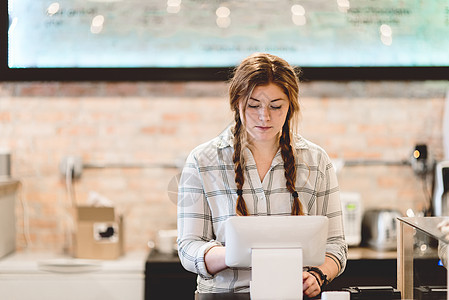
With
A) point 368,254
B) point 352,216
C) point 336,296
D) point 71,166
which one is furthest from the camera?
point 71,166

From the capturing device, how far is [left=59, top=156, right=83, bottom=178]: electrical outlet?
3.29 meters

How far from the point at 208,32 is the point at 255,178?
157 cm

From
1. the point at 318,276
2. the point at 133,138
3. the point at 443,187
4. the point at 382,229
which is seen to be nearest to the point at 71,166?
the point at 133,138

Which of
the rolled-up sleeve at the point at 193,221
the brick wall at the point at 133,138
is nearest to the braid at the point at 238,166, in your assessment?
the rolled-up sleeve at the point at 193,221

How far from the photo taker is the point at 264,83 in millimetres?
1916

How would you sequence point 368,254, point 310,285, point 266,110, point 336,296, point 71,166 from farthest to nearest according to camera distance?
point 71,166
point 368,254
point 266,110
point 310,285
point 336,296

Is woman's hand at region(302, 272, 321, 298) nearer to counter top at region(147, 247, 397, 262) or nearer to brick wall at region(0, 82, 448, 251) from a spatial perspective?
counter top at region(147, 247, 397, 262)

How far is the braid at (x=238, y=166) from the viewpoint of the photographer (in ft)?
6.33

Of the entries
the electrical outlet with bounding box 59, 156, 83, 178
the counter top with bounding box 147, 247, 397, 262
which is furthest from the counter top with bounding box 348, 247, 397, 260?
the electrical outlet with bounding box 59, 156, 83, 178

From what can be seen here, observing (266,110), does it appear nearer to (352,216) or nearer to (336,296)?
(336,296)

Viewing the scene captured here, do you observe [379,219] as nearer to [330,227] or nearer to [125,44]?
[330,227]

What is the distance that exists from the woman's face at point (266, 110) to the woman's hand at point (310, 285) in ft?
1.65

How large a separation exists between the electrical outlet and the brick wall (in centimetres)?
4

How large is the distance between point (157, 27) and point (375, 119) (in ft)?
4.69
